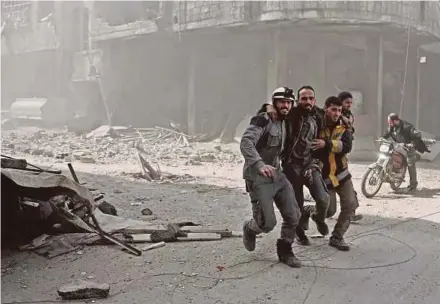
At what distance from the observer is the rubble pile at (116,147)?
14094 mm

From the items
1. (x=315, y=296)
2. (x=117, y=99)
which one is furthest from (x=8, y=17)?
(x=315, y=296)

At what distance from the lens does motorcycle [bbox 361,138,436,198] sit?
28.1 feet

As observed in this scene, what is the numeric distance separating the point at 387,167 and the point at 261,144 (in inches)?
187

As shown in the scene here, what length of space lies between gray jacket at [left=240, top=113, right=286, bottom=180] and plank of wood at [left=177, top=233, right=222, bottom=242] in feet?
4.23

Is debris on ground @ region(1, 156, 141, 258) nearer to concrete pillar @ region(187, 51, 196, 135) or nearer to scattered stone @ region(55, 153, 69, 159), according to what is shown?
scattered stone @ region(55, 153, 69, 159)

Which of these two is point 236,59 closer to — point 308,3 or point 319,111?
point 308,3

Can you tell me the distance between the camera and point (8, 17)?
27.6 m

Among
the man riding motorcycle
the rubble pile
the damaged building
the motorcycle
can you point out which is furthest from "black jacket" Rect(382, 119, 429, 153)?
the damaged building

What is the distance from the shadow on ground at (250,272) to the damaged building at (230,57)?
33.3ft

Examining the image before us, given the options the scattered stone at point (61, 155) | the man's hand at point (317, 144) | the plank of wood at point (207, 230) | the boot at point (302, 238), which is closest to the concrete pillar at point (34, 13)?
the scattered stone at point (61, 155)

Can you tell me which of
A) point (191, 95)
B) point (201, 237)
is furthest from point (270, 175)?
point (191, 95)

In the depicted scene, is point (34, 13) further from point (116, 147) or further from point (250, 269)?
point (250, 269)

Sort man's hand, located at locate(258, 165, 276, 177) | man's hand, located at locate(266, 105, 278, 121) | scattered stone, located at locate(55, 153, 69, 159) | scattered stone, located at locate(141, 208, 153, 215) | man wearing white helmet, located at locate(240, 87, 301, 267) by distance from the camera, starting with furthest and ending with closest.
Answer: scattered stone, located at locate(55, 153, 69, 159), scattered stone, located at locate(141, 208, 153, 215), man's hand, located at locate(266, 105, 278, 121), man wearing white helmet, located at locate(240, 87, 301, 267), man's hand, located at locate(258, 165, 276, 177)

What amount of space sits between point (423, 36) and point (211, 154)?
809 cm
